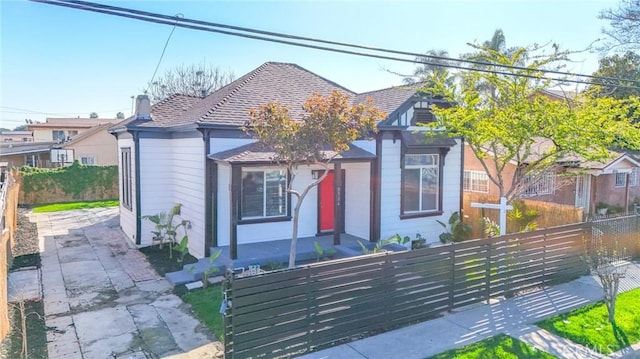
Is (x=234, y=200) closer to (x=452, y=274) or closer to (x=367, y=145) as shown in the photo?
(x=367, y=145)

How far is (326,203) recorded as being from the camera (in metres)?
13.6

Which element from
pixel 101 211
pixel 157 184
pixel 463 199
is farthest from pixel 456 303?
pixel 101 211

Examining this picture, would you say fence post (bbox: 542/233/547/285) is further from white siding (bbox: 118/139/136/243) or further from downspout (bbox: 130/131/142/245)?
white siding (bbox: 118/139/136/243)

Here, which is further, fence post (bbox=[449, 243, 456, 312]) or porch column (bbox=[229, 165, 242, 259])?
porch column (bbox=[229, 165, 242, 259])

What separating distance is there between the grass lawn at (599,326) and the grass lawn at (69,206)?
22.0 metres

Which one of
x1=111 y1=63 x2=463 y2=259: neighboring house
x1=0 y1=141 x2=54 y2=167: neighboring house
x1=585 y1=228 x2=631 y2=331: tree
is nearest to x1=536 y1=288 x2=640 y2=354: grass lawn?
x1=585 y1=228 x2=631 y2=331: tree

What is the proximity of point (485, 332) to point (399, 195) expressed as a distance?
668 centimetres

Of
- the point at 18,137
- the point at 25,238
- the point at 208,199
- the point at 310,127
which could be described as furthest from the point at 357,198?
the point at 18,137

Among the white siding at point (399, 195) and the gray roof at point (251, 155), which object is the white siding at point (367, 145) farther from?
the gray roof at point (251, 155)

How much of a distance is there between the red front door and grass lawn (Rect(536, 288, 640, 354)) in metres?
7.22

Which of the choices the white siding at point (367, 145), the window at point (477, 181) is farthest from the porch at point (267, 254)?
the window at point (477, 181)

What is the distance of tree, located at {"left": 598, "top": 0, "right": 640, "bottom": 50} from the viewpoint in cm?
2417

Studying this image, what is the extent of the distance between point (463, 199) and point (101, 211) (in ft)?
55.1

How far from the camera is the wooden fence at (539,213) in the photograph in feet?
43.8
